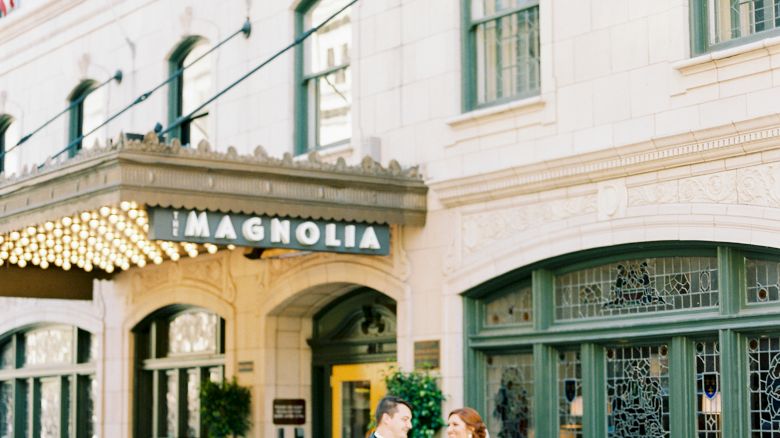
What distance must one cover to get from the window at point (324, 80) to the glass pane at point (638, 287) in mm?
4070

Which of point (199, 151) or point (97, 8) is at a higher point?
point (97, 8)

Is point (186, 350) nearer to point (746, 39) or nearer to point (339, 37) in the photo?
point (339, 37)

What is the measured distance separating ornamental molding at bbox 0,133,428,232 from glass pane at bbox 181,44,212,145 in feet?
15.2

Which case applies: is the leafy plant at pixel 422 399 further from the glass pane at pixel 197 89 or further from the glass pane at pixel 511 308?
the glass pane at pixel 197 89

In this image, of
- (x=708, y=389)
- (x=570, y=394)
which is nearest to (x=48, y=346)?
(x=570, y=394)

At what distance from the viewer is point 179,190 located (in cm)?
1390

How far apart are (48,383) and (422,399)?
409 inches

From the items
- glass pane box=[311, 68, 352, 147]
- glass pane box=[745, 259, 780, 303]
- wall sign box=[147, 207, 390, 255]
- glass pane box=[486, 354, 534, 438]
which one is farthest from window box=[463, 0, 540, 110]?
glass pane box=[745, 259, 780, 303]

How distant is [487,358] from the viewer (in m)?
15.3

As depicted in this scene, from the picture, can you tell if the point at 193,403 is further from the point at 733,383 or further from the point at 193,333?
the point at 733,383

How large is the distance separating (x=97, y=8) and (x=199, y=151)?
9111 mm

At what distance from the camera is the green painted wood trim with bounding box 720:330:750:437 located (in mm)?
12398

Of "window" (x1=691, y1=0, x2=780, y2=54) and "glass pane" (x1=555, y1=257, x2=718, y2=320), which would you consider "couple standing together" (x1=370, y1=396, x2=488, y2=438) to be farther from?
"window" (x1=691, y1=0, x2=780, y2=54)

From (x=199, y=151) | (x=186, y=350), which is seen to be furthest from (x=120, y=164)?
(x=186, y=350)
